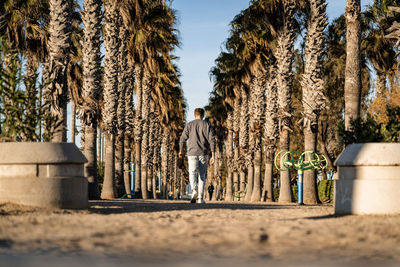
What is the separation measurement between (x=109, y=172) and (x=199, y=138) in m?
8.42

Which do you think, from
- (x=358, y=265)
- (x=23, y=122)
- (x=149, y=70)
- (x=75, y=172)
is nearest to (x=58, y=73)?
(x=23, y=122)

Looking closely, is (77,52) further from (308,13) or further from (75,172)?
(75,172)

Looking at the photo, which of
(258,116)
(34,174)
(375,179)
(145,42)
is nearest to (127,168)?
(145,42)

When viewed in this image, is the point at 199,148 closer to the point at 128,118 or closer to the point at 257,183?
the point at 128,118

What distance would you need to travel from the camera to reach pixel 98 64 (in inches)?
632

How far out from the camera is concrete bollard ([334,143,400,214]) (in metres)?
7.29

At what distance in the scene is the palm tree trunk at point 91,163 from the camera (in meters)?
16.0

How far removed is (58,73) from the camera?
12.5 meters

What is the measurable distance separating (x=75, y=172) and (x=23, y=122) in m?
1.44

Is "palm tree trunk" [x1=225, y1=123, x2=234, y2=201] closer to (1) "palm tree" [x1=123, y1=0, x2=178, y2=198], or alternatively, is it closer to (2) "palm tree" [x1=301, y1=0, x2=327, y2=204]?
(1) "palm tree" [x1=123, y1=0, x2=178, y2=198]

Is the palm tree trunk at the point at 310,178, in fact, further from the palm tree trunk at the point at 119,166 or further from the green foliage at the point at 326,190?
the green foliage at the point at 326,190

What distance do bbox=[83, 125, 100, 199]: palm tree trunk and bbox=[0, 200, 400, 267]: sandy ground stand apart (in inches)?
388

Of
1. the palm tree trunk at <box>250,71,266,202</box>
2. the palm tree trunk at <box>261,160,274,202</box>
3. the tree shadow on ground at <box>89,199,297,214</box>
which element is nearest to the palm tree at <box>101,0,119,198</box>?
the tree shadow on ground at <box>89,199,297,214</box>

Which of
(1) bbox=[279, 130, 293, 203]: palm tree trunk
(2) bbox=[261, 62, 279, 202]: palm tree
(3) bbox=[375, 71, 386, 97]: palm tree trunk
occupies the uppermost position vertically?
(3) bbox=[375, 71, 386, 97]: palm tree trunk
